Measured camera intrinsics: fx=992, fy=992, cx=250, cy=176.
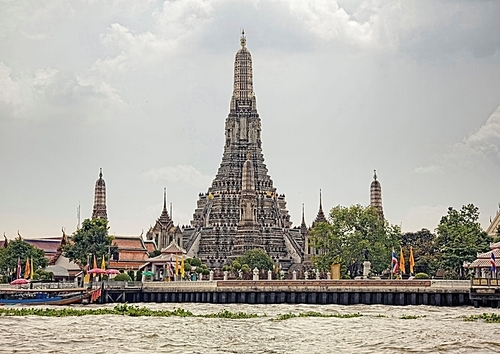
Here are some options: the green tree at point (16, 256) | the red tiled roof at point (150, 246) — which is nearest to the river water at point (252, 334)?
the green tree at point (16, 256)

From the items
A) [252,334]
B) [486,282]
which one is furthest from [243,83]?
[252,334]

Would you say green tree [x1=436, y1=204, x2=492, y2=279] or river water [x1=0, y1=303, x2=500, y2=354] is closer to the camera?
river water [x1=0, y1=303, x2=500, y2=354]

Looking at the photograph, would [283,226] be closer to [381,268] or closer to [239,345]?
[381,268]

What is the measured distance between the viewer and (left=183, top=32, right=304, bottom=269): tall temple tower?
A: 431ft

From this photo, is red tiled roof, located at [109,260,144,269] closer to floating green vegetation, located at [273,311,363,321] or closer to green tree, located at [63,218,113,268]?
green tree, located at [63,218,113,268]

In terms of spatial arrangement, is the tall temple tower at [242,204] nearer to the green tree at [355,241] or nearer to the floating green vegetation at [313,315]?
the green tree at [355,241]

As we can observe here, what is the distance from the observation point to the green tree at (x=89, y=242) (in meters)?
96.6

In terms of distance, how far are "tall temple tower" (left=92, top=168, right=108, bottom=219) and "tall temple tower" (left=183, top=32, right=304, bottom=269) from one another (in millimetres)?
11941

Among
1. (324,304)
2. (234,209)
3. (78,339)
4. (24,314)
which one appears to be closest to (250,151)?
(234,209)

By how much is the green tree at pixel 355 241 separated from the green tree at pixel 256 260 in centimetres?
2047

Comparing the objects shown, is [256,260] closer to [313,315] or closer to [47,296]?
[47,296]

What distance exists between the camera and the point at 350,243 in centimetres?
9219

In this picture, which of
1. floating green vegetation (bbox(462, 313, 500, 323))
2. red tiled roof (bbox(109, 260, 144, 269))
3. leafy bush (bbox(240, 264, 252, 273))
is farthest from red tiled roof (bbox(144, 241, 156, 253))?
floating green vegetation (bbox(462, 313, 500, 323))

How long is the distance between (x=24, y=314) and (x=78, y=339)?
49.5 feet
